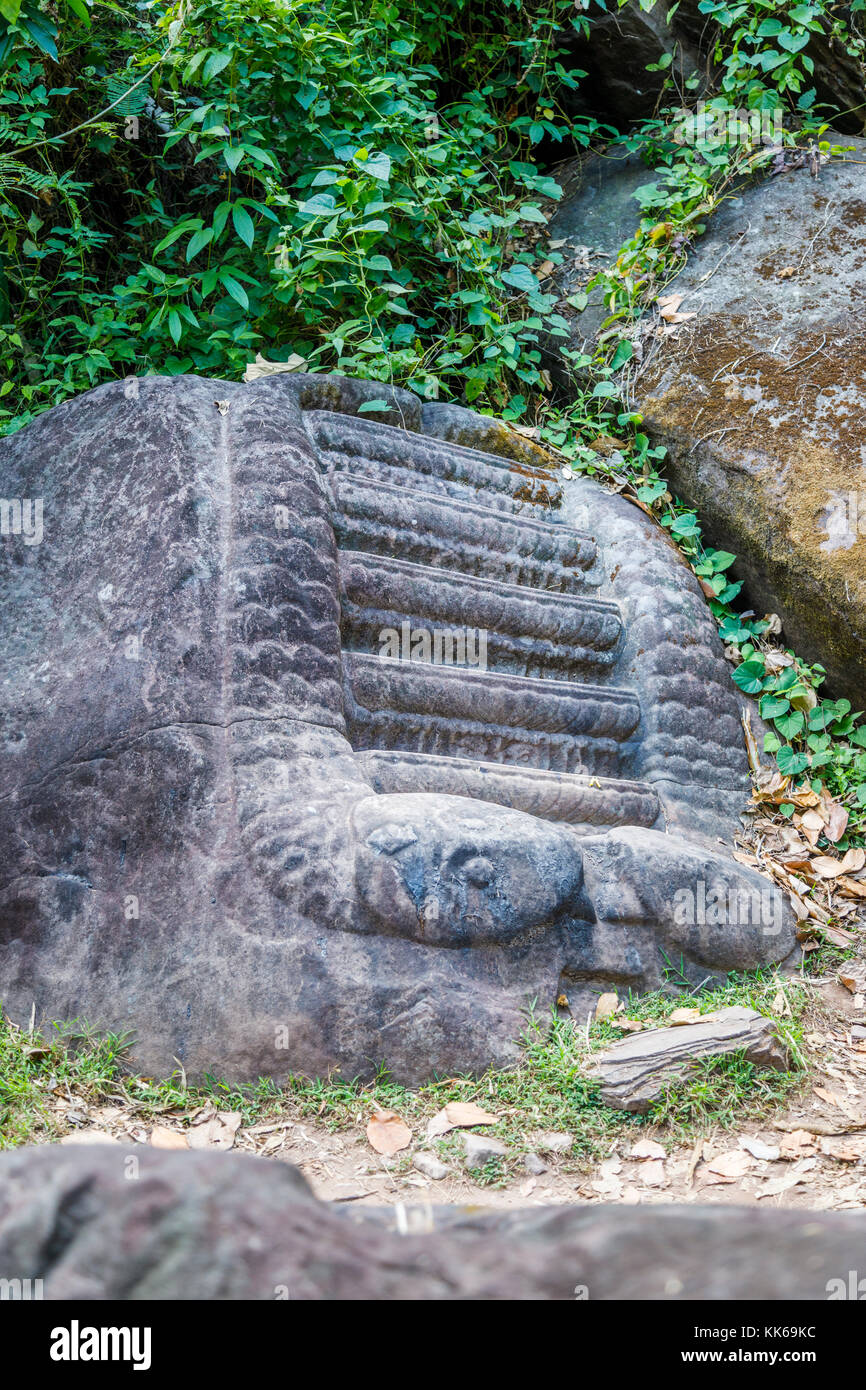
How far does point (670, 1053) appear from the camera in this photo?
2.28m

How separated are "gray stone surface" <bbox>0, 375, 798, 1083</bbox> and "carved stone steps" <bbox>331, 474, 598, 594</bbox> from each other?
0.01 metres

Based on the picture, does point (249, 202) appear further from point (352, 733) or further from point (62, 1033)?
point (62, 1033)

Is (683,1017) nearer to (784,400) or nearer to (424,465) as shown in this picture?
(424,465)

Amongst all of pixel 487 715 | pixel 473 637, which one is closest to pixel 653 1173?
pixel 487 715

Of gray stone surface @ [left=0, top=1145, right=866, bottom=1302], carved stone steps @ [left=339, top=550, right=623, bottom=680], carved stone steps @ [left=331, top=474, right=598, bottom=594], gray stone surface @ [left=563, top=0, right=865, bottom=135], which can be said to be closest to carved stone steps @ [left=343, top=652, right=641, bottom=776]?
carved stone steps @ [left=339, top=550, right=623, bottom=680]

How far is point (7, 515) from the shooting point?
118 inches

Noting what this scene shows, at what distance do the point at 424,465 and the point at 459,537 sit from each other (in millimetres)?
334

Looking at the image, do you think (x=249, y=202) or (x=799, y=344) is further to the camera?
(x=799, y=344)

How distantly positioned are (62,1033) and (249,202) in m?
2.94

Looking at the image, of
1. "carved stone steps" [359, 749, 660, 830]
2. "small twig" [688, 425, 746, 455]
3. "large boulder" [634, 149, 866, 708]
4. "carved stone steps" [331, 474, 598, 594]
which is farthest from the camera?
"small twig" [688, 425, 746, 455]

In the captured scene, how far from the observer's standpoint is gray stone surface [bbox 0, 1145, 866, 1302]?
819mm

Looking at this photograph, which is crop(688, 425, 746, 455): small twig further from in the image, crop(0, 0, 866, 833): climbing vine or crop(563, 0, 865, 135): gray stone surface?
crop(563, 0, 865, 135): gray stone surface

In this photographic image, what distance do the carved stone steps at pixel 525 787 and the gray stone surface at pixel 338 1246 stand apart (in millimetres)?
1753
